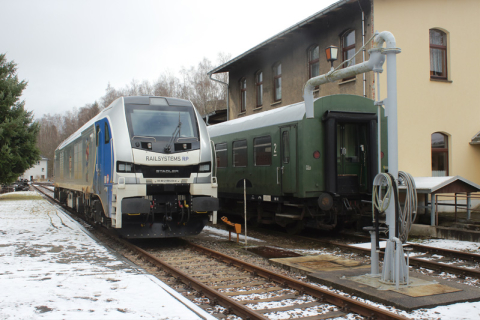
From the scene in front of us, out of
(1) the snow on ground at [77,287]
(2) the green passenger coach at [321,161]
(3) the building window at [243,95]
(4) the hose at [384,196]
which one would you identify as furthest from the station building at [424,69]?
(1) the snow on ground at [77,287]

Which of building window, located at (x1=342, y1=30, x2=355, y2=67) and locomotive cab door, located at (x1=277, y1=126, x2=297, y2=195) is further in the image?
building window, located at (x1=342, y1=30, x2=355, y2=67)

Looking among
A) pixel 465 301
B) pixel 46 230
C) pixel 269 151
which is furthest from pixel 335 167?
pixel 46 230

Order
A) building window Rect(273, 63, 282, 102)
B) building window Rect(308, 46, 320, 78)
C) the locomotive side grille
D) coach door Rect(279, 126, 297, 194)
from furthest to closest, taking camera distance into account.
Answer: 1. building window Rect(273, 63, 282, 102)
2. building window Rect(308, 46, 320, 78)
3. coach door Rect(279, 126, 297, 194)
4. the locomotive side grille

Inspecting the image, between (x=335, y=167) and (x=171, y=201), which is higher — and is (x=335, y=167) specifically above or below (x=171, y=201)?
above

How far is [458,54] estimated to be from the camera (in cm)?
1572

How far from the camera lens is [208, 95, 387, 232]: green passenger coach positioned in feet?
35.8

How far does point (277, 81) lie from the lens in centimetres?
2003

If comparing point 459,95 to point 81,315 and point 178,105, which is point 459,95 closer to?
point 178,105

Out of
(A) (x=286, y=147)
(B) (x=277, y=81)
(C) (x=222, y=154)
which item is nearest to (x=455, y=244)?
(A) (x=286, y=147)

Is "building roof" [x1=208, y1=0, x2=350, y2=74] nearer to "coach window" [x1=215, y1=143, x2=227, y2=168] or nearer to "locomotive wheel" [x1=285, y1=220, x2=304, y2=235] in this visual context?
"coach window" [x1=215, y1=143, x2=227, y2=168]

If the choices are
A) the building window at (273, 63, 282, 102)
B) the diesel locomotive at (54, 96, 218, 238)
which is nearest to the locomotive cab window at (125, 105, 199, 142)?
the diesel locomotive at (54, 96, 218, 238)

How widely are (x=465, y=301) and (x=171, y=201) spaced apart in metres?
5.83

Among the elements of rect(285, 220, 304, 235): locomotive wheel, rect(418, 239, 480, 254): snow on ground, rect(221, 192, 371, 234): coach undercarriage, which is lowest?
rect(418, 239, 480, 254): snow on ground

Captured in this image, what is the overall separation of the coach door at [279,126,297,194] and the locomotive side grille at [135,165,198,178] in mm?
2522
